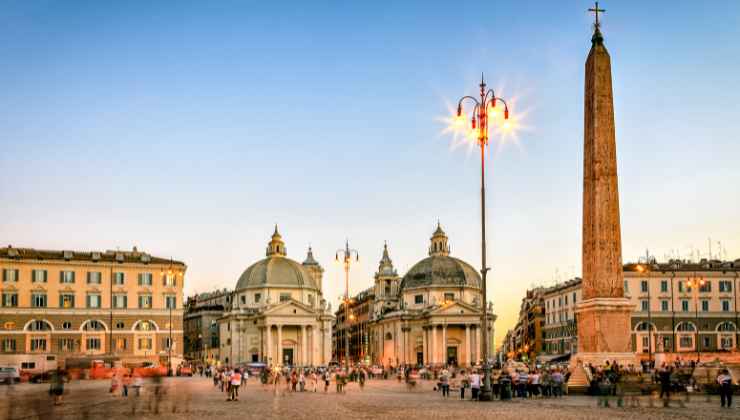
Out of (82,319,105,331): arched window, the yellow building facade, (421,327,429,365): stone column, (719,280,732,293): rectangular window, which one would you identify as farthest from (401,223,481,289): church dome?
(82,319,105,331): arched window

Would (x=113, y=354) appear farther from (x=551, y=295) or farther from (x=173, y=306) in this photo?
(x=551, y=295)

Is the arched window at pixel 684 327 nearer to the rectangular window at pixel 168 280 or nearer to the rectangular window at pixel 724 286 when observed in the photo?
the rectangular window at pixel 724 286

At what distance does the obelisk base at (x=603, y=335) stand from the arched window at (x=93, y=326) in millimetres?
51199

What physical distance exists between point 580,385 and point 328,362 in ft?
238

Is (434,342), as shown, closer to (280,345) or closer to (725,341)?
(280,345)

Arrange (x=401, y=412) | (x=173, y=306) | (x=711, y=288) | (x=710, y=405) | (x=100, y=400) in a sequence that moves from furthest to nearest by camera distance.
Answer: (x=711, y=288) < (x=173, y=306) < (x=100, y=400) < (x=710, y=405) < (x=401, y=412)

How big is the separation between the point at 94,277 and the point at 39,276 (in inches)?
167

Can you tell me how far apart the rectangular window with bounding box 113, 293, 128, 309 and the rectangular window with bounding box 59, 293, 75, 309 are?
3.32 m

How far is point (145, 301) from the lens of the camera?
79375 mm

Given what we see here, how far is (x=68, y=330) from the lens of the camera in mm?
76125

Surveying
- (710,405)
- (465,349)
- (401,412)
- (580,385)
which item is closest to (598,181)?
(580,385)

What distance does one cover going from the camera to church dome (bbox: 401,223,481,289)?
107375 mm


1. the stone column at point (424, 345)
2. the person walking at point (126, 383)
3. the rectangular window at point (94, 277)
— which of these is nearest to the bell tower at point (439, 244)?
the stone column at point (424, 345)

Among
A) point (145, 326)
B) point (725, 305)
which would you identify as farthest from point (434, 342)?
point (145, 326)
